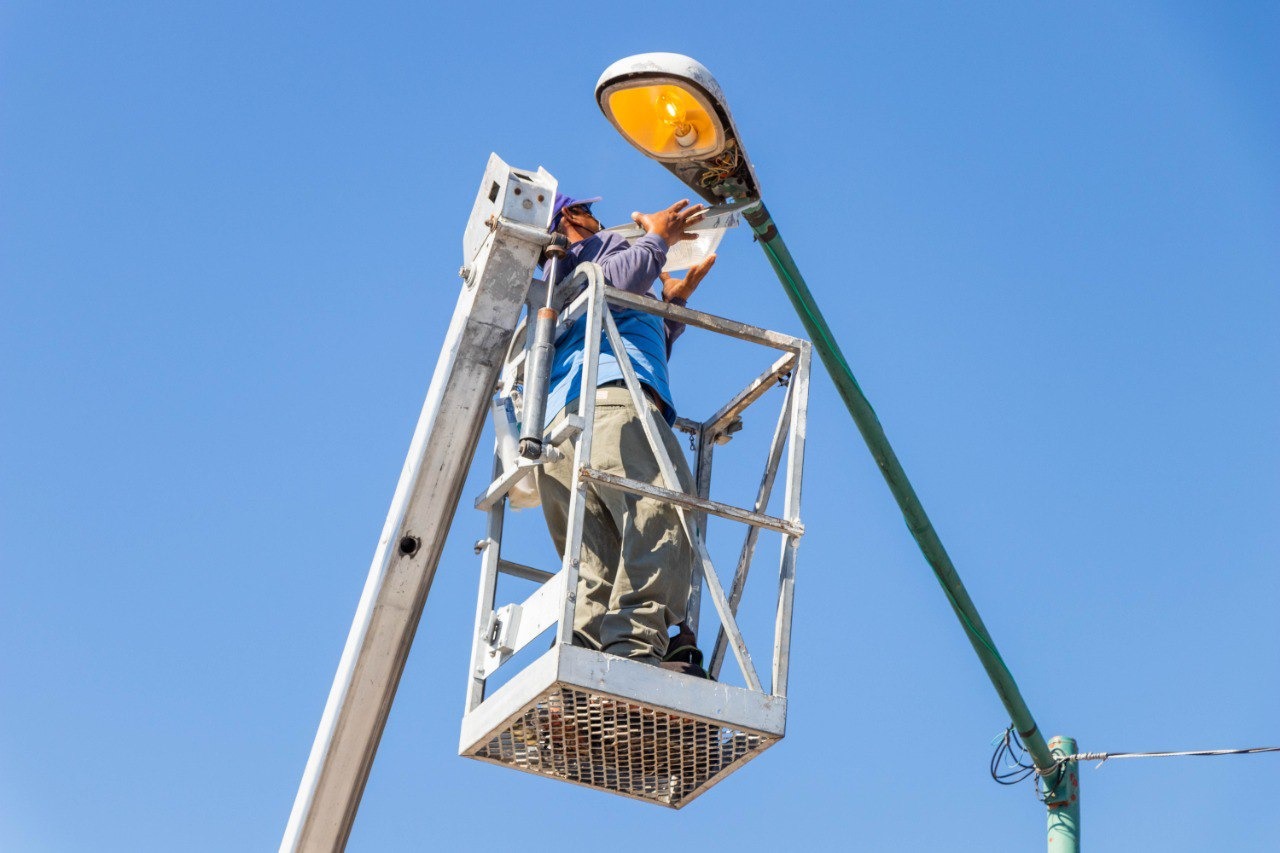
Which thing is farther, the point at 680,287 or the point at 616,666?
the point at 680,287

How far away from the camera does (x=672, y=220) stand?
9.35 meters

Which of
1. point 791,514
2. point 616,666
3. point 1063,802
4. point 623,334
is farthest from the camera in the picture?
point 1063,802

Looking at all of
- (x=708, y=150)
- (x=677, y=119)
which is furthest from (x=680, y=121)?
(x=708, y=150)

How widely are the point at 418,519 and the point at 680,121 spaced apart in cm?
199

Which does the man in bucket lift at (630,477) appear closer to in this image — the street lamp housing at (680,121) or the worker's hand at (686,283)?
the worker's hand at (686,283)

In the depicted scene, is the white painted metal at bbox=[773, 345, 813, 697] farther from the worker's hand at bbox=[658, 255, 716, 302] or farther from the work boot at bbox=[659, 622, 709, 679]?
the worker's hand at bbox=[658, 255, 716, 302]

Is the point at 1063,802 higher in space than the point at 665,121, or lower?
lower

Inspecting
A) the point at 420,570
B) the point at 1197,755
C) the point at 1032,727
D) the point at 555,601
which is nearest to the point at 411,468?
the point at 420,570

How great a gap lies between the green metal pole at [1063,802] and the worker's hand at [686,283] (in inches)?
108

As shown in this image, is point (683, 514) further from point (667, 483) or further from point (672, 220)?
point (672, 220)

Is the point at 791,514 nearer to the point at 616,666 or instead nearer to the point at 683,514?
the point at 683,514

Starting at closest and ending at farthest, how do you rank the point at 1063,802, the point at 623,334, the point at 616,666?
Result: the point at 616,666 < the point at 623,334 < the point at 1063,802

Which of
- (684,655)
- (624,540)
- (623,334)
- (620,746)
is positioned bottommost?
(620,746)

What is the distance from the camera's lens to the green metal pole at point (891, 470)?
8.50 meters
